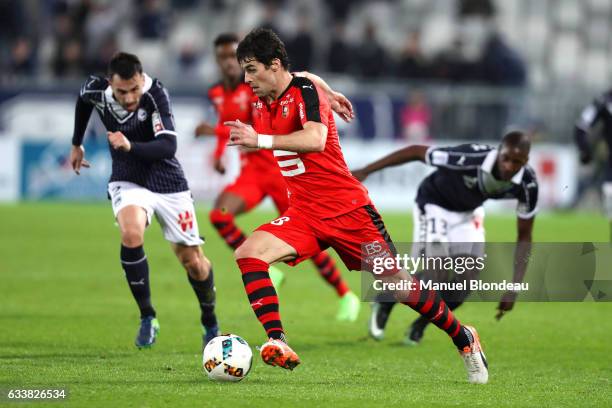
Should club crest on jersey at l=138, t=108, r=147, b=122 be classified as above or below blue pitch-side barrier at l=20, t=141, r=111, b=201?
above

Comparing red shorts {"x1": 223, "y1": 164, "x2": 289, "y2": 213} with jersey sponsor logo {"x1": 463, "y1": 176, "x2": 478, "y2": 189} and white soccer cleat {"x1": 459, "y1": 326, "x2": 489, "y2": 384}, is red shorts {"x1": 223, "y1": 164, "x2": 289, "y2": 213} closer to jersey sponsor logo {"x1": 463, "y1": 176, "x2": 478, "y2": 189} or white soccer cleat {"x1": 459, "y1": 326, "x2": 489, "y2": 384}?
jersey sponsor logo {"x1": 463, "y1": 176, "x2": 478, "y2": 189}

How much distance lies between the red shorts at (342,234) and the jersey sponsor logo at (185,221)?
168cm

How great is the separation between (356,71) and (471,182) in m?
16.0

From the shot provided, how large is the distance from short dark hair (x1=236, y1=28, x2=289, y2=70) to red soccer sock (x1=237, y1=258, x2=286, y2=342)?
1338mm

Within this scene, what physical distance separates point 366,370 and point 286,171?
5.65ft

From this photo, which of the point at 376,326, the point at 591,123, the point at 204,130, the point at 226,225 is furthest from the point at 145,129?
the point at 591,123

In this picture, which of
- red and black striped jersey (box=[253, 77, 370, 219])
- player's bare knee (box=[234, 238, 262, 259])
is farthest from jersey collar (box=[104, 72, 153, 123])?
player's bare knee (box=[234, 238, 262, 259])

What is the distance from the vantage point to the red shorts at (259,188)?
11906 millimetres

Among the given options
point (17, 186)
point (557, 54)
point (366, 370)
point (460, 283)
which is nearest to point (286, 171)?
point (366, 370)

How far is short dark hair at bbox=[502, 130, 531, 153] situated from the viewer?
898 cm

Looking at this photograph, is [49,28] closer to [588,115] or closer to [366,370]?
[588,115]

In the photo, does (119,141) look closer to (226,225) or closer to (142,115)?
(142,115)

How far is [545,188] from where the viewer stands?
2431 centimetres

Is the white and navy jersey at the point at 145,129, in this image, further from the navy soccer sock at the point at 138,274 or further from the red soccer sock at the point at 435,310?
the red soccer sock at the point at 435,310
